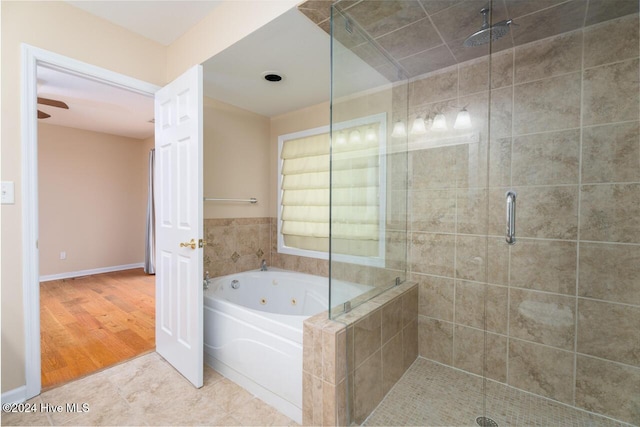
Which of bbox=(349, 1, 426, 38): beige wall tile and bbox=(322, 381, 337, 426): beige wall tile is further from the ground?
bbox=(349, 1, 426, 38): beige wall tile

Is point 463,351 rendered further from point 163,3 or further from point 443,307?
point 163,3

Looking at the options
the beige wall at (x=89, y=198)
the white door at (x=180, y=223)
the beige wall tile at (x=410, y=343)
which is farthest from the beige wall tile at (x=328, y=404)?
the beige wall at (x=89, y=198)

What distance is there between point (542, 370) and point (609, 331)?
427 mm

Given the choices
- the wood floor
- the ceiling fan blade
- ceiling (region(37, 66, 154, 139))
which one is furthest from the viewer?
the ceiling fan blade

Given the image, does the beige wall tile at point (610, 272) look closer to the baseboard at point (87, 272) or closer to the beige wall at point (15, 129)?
the beige wall at point (15, 129)

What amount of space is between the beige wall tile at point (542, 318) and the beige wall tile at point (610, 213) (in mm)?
413

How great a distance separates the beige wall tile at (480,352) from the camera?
6.37 feet

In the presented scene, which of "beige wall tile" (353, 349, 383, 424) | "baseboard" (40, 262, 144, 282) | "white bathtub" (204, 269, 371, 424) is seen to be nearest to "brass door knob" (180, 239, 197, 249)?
"white bathtub" (204, 269, 371, 424)

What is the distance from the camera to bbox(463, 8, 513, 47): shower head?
1.67 metres

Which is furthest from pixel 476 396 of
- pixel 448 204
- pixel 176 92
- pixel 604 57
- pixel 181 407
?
pixel 176 92

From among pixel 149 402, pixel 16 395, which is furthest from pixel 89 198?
pixel 149 402

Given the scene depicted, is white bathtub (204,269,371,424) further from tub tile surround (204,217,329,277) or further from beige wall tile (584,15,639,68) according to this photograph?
beige wall tile (584,15,639,68)

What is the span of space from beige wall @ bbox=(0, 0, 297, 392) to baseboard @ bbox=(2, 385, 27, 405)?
0.8 inches

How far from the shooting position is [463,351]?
2.09 m
